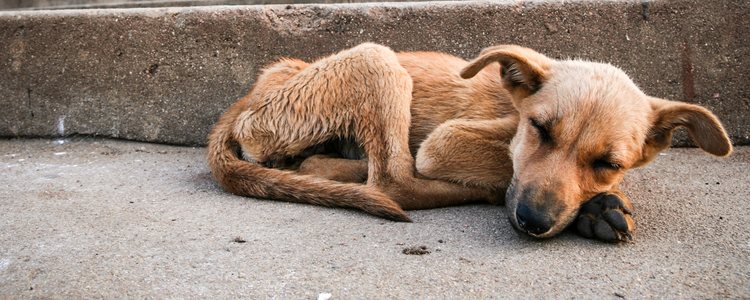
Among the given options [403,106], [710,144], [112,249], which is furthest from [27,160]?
[710,144]

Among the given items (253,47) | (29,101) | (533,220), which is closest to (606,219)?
(533,220)

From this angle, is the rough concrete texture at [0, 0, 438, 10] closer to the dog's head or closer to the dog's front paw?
the dog's head

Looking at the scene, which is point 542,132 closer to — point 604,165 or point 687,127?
point 604,165

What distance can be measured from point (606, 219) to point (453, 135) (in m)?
1.17

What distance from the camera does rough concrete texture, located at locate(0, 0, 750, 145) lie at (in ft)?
17.2

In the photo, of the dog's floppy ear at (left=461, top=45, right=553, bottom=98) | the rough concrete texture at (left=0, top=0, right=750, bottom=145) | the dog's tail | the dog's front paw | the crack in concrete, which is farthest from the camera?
the crack in concrete

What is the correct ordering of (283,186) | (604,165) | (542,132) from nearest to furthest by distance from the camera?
(604,165) < (542,132) < (283,186)

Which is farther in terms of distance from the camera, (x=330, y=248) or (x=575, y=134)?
(x=575, y=134)

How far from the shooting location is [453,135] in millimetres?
4344

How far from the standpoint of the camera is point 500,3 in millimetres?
5309

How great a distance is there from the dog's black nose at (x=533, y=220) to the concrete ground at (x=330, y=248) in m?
0.11

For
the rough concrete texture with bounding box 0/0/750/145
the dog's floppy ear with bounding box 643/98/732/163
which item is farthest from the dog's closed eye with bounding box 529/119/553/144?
the rough concrete texture with bounding box 0/0/750/145

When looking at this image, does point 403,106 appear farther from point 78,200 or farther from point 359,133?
point 78,200

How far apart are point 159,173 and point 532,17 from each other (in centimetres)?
295
